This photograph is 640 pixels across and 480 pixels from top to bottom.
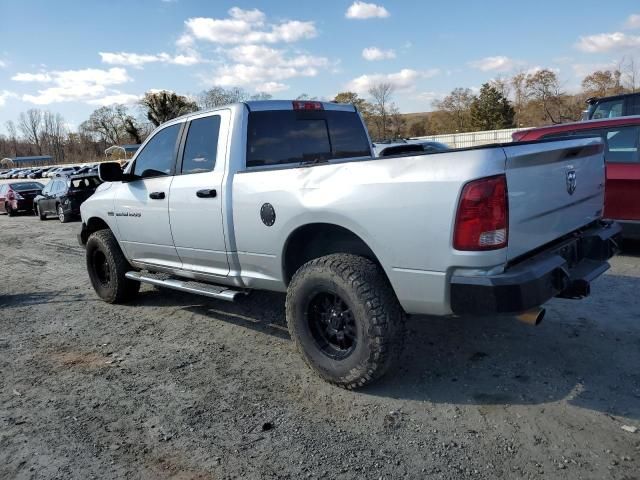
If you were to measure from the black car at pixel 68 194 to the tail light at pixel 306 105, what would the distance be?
14.1 metres

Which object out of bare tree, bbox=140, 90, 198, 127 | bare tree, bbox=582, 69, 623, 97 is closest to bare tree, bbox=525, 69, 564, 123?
bare tree, bbox=582, 69, 623, 97

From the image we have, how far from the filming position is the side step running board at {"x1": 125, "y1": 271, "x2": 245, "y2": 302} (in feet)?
14.2

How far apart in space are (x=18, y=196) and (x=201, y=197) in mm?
20612

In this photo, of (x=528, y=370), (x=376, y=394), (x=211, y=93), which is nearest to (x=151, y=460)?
(x=376, y=394)

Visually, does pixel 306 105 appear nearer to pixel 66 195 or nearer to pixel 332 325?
pixel 332 325

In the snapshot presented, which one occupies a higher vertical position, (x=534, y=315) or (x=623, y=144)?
(x=623, y=144)

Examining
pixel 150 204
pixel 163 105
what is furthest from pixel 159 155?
pixel 163 105

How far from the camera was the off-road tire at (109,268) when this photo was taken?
581 centimetres

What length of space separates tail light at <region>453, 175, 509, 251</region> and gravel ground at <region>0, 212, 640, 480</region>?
110 centimetres

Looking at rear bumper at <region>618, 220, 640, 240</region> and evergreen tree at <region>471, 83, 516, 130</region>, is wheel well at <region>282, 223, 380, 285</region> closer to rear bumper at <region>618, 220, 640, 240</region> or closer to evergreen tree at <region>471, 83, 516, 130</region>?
rear bumper at <region>618, 220, 640, 240</region>

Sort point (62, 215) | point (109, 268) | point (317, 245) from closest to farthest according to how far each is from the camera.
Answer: point (317, 245)
point (109, 268)
point (62, 215)

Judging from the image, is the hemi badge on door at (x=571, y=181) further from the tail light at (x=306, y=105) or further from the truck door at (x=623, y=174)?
the truck door at (x=623, y=174)

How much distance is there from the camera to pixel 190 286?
4.73 meters

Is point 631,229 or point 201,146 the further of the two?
point 631,229
